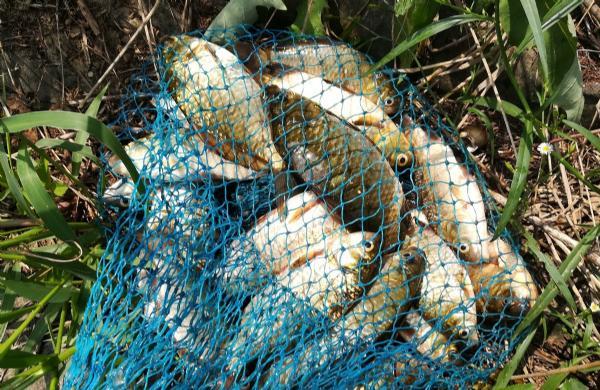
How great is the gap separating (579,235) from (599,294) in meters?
0.34

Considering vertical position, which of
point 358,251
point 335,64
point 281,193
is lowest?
point 358,251

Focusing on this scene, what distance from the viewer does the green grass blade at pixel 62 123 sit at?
253 cm

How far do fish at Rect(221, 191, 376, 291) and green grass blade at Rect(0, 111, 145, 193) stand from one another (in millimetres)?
717

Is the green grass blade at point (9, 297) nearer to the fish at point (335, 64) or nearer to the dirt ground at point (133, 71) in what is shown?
the dirt ground at point (133, 71)

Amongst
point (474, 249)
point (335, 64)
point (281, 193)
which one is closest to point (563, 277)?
point (474, 249)

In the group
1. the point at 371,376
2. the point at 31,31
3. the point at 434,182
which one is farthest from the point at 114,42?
the point at 371,376

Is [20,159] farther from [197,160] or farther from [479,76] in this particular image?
[479,76]

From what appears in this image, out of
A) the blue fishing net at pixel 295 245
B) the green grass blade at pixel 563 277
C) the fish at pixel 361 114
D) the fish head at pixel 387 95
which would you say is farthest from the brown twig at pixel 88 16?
the green grass blade at pixel 563 277

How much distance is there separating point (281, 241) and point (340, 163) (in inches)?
18.1

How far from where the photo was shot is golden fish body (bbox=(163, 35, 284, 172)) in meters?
3.00

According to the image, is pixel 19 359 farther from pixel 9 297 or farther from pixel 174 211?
pixel 174 211

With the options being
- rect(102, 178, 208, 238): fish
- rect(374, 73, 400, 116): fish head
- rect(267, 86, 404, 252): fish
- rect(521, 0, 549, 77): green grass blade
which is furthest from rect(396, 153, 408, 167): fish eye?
rect(102, 178, 208, 238): fish

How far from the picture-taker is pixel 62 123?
8.38 feet

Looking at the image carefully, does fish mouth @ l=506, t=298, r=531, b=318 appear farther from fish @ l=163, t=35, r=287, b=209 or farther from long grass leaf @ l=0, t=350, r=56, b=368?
long grass leaf @ l=0, t=350, r=56, b=368
